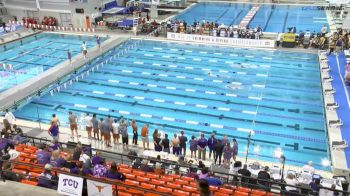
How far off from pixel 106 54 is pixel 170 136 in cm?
973

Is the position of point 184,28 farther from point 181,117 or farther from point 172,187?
point 172,187

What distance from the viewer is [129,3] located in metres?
30.8

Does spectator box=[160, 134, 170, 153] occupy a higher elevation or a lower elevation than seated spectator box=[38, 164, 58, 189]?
lower

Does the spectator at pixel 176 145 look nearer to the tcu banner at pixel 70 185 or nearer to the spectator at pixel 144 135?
the spectator at pixel 144 135

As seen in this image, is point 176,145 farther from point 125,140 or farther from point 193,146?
point 125,140

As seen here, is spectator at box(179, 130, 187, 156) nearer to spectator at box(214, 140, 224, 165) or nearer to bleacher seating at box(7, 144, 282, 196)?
spectator at box(214, 140, 224, 165)

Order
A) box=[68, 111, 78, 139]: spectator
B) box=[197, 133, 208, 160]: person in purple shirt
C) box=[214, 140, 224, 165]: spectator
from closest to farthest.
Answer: box=[214, 140, 224, 165]: spectator
box=[197, 133, 208, 160]: person in purple shirt
box=[68, 111, 78, 139]: spectator

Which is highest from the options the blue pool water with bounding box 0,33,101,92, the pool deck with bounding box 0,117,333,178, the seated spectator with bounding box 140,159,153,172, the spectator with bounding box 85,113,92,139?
A: the blue pool water with bounding box 0,33,101,92

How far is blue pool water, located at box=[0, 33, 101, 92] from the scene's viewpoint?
17.3 m

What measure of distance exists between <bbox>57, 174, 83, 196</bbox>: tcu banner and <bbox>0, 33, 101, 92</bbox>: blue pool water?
11097 millimetres

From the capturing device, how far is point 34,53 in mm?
20812

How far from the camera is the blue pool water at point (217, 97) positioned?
12574 millimetres

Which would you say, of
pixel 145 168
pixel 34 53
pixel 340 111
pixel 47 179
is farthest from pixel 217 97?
pixel 34 53

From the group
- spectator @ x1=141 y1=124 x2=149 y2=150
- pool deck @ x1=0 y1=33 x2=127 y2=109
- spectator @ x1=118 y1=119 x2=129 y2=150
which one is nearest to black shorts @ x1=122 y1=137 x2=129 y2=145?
spectator @ x1=118 y1=119 x2=129 y2=150
